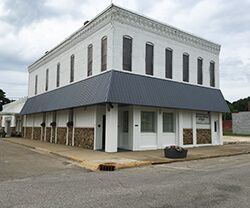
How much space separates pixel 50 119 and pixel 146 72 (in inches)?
467

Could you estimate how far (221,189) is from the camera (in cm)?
768

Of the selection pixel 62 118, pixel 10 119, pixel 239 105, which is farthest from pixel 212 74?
pixel 239 105

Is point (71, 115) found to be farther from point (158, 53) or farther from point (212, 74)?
point (212, 74)

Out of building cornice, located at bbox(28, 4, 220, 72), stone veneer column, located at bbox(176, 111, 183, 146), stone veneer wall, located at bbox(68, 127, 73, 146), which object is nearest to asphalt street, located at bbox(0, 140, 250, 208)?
stone veneer column, located at bbox(176, 111, 183, 146)

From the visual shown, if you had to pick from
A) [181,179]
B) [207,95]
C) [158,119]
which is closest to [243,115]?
[207,95]

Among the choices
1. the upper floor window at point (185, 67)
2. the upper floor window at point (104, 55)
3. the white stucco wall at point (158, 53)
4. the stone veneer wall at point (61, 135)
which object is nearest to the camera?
the white stucco wall at point (158, 53)

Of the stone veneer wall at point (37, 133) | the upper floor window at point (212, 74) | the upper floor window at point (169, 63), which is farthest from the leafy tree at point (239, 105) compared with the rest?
the upper floor window at point (169, 63)

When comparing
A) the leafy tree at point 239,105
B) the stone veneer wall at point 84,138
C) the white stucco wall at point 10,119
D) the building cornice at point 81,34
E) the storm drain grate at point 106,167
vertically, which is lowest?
the storm drain grate at point 106,167

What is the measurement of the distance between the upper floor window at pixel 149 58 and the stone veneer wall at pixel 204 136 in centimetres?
680

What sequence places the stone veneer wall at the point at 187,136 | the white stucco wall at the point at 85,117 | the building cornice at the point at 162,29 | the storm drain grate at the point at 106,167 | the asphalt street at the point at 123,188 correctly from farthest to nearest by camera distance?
the stone veneer wall at the point at 187,136 → the white stucco wall at the point at 85,117 → the building cornice at the point at 162,29 → the storm drain grate at the point at 106,167 → the asphalt street at the point at 123,188

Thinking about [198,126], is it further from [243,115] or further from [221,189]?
[243,115]

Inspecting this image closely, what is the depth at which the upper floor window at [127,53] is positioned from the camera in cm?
1852

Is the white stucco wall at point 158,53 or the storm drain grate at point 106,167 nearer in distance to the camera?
the storm drain grate at point 106,167

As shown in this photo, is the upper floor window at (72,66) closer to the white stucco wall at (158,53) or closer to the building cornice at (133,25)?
the building cornice at (133,25)
